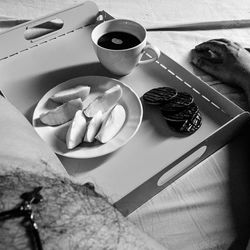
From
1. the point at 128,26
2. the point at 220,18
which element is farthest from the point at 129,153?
the point at 220,18

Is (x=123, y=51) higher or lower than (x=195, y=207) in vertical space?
higher

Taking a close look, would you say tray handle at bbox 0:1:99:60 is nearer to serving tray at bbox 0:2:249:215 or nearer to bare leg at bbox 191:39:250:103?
serving tray at bbox 0:2:249:215

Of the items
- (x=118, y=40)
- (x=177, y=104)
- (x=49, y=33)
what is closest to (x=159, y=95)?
(x=177, y=104)

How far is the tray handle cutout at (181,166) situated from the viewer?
1.86 feet

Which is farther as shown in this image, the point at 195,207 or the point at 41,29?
the point at 41,29

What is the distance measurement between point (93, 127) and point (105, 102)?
2.5 inches

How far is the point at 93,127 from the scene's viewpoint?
60 cm

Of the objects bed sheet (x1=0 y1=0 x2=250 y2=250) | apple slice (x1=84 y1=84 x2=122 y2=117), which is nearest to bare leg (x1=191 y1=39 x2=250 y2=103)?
bed sheet (x1=0 y1=0 x2=250 y2=250)

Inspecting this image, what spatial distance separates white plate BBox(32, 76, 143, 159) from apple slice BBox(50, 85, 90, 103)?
13mm

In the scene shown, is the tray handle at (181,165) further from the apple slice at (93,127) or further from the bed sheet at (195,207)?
the apple slice at (93,127)

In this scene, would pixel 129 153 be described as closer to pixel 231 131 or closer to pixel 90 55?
pixel 231 131

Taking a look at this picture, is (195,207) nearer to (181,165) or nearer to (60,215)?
(181,165)

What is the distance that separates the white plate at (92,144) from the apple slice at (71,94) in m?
0.01

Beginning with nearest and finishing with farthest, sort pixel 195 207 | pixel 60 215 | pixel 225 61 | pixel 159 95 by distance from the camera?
pixel 60 215 < pixel 195 207 < pixel 159 95 < pixel 225 61
